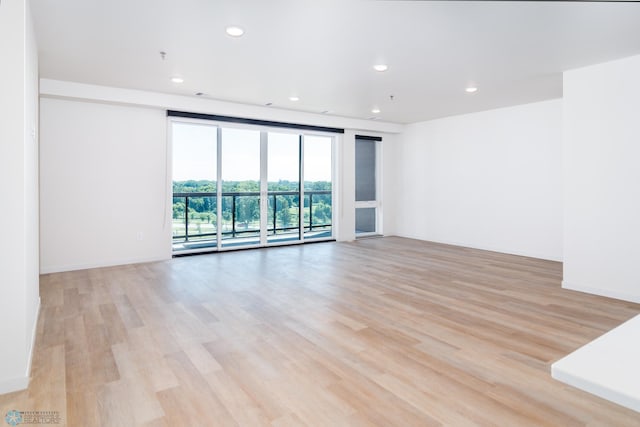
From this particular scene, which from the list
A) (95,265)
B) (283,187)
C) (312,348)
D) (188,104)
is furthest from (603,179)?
(95,265)

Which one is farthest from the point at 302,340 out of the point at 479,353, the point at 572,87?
the point at 572,87

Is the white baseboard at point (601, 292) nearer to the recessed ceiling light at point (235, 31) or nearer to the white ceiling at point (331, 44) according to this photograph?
the white ceiling at point (331, 44)

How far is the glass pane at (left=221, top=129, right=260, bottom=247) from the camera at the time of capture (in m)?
6.26

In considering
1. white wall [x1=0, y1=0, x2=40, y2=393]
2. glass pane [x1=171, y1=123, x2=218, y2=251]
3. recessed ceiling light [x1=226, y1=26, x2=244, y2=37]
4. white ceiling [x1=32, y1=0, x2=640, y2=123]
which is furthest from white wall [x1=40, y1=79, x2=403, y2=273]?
white wall [x1=0, y1=0, x2=40, y2=393]

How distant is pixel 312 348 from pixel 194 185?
4.25 metres

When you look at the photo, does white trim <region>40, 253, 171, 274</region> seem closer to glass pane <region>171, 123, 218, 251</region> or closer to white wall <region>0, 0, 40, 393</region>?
glass pane <region>171, 123, 218, 251</region>

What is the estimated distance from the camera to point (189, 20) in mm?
2926

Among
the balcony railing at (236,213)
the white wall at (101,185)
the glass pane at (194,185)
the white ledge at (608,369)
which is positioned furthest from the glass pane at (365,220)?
the white ledge at (608,369)

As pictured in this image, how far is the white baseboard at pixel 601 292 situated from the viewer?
366cm

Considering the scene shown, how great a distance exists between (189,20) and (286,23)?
78cm

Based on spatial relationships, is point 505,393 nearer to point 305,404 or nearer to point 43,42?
point 305,404

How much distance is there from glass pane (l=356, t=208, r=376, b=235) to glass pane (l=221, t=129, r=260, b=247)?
2435 millimetres

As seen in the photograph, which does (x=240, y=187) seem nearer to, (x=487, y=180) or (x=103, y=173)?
(x=103, y=173)

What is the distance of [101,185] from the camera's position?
5.07 m
